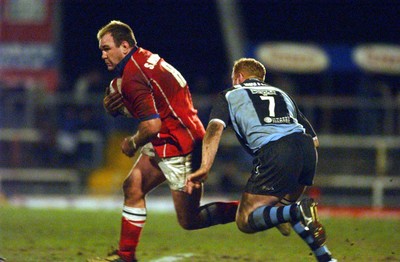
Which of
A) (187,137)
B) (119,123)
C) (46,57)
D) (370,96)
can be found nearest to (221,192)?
(119,123)

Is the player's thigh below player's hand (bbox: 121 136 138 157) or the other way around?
below

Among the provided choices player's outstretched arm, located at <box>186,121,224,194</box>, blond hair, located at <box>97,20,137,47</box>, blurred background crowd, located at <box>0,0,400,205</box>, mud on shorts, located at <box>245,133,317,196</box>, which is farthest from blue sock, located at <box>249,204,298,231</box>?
blurred background crowd, located at <box>0,0,400,205</box>

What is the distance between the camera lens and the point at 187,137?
28.3 ft

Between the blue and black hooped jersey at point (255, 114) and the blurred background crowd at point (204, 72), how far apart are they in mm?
10056

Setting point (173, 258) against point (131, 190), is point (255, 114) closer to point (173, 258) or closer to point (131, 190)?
point (131, 190)

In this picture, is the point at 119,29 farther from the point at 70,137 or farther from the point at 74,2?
the point at 74,2

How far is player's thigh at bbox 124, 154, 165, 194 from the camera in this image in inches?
336

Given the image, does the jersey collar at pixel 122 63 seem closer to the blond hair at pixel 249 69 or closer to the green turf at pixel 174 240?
the blond hair at pixel 249 69

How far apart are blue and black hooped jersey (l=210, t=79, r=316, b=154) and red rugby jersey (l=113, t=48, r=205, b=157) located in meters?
0.60

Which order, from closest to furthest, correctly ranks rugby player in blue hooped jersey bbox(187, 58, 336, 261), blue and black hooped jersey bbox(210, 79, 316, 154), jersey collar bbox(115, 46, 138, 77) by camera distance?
rugby player in blue hooped jersey bbox(187, 58, 336, 261), blue and black hooped jersey bbox(210, 79, 316, 154), jersey collar bbox(115, 46, 138, 77)

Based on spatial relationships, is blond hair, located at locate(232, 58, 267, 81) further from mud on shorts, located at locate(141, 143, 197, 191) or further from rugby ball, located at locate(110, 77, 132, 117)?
rugby ball, located at locate(110, 77, 132, 117)

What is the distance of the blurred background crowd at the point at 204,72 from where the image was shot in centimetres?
1858

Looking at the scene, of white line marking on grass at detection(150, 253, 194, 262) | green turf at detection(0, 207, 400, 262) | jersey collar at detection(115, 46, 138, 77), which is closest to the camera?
jersey collar at detection(115, 46, 138, 77)

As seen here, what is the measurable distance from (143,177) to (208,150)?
3.15ft
